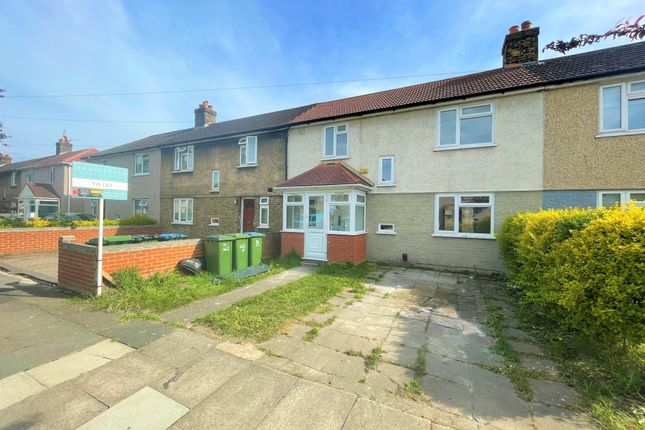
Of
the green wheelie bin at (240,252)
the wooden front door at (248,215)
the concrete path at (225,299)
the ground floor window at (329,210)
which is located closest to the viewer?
the concrete path at (225,299)

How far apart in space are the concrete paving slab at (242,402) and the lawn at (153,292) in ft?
7.94

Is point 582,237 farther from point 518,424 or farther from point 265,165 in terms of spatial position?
point 265,165

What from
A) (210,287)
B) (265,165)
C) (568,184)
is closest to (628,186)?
(568,184)

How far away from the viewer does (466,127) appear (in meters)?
8.86

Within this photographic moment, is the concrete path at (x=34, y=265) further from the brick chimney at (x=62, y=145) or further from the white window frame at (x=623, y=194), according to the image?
the brick chimney at (x=62, y=145)

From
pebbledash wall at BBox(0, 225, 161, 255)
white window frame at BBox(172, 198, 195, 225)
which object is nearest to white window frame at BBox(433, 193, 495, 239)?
white window frame at BBox(172, 198, 195, 225)

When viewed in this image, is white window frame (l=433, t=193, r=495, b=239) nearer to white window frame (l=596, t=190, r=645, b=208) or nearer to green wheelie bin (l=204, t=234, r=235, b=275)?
white window frame (l=596, t=190, r=645, b=208)

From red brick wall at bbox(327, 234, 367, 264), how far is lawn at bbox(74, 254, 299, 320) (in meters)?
3.19

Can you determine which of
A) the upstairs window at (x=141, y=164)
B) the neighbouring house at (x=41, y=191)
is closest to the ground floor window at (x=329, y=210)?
the upstairs window at (x=141, y=164)

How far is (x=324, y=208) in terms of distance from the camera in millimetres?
9445

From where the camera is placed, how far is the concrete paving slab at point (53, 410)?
219 centimetres

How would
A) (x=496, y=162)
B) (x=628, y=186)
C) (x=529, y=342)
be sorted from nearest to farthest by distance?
(x=529, y=342) < (x=628, y=186) < (x=496, y=162)

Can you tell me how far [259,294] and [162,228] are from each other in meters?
12.7

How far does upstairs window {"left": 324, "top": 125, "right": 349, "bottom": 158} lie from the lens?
10789mm
